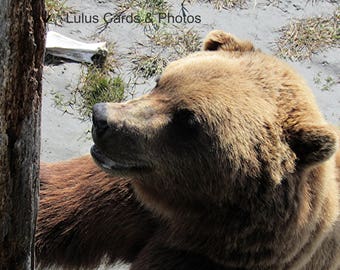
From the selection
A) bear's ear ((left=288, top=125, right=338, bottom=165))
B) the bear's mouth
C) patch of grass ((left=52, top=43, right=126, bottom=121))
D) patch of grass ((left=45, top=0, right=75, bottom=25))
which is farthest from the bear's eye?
patch of grass ((left=45, top=0, right=75, bottom=25))

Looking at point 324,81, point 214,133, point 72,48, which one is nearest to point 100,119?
point 214,133

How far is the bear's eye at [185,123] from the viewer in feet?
9.25

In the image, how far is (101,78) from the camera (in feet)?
16.6

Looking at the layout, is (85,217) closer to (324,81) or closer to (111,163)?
(111,163)

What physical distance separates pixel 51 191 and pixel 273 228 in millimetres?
1091

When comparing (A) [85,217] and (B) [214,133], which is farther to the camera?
(A) [85,217]

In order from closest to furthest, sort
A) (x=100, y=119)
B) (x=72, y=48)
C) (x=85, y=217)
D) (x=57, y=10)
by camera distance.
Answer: (x=100, y=119), (x=85, y=217), (x=72, y=48), (x=57, y=10)

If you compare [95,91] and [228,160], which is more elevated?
[228,160]

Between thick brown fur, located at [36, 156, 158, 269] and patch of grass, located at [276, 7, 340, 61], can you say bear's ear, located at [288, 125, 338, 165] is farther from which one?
patch of grass, located at [276, 7, 340, 61]

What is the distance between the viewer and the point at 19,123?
2.31m

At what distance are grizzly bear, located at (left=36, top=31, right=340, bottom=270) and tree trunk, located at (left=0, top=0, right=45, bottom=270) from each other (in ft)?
1.32

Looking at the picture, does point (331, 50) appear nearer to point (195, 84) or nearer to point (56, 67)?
point (56, 67)

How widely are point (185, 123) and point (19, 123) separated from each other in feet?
2.48

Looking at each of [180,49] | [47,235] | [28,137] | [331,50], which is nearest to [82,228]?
[47,235]
